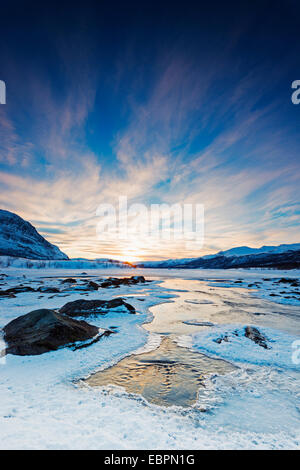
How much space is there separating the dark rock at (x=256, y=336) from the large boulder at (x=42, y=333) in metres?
6.26

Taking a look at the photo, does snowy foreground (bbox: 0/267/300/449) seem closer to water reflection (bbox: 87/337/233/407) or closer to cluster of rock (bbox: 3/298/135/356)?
water reflection (bbox: 87/337/233/407)

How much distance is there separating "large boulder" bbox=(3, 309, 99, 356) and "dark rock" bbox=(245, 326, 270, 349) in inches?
246

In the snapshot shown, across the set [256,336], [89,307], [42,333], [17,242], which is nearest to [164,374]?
[42,333]

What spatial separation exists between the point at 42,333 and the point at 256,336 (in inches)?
319

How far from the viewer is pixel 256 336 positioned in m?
8.10

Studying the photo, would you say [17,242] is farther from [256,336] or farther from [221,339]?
[256,336]

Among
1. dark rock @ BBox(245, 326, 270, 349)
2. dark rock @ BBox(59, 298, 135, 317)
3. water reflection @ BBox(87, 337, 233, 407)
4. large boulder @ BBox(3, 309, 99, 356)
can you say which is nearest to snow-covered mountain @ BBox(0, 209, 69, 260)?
dark rock @ BBox(59, 298, 135, 317)

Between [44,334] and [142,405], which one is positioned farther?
[44,334]

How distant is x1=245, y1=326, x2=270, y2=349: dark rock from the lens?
24.5ft

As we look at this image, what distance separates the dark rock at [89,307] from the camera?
11.1 m

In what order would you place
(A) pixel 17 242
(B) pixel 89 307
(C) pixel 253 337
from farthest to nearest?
(A) pixel 17 242 → (B) pixel 89 307 → (C) pixel 253 337
